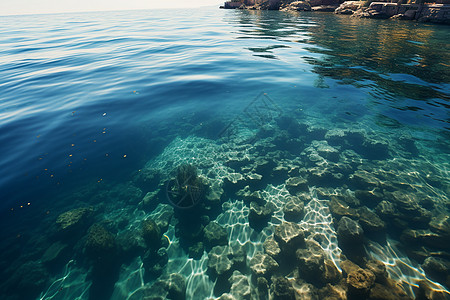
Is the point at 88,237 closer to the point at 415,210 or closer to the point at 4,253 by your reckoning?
the point at 4,253

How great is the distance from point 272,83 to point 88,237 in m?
13.8

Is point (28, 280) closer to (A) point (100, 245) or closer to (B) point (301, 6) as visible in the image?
(A) point (100, 245)

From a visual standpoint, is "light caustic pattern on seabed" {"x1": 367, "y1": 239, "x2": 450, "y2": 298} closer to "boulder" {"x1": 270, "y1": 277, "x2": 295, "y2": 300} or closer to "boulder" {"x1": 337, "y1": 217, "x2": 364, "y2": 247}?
"boulder" {"x1": 337, "y1": 217, "x2": 364, "y2": 247}

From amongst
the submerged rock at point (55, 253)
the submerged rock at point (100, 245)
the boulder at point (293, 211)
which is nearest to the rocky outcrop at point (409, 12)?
the boulder at point (293, 211)

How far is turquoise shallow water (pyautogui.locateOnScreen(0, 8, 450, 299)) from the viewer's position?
5.93m

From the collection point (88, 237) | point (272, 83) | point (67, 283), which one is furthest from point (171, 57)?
point (67, 283)

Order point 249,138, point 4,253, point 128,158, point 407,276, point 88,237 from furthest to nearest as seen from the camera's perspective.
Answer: point 249,138
point 128,158
point 88,237
point 4,253
point 407,276

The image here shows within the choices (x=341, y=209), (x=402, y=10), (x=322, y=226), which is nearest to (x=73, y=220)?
(x=322, y=226)

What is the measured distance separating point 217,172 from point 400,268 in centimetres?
727

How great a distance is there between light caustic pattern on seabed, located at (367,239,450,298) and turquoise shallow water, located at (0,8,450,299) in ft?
0.12

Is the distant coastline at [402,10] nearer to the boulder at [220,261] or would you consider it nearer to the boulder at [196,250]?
the boulder at [220,261]

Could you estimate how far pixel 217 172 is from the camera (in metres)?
9.39

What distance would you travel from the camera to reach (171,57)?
18562mm

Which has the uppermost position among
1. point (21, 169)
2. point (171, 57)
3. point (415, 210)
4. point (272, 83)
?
point (171, 57)
